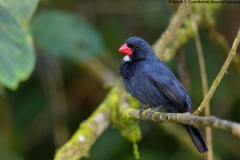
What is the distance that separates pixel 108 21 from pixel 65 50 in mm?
1380

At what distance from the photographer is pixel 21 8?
12.1ft

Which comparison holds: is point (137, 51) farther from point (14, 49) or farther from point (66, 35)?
point (66, 35)

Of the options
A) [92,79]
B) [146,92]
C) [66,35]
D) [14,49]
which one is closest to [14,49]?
[14,49]

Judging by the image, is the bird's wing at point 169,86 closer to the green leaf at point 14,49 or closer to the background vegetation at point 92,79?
the green leaf at point 14,49

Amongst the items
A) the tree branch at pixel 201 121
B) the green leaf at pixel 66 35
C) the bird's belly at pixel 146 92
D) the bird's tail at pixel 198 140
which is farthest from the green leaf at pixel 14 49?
the green leaf at pixel 66 35

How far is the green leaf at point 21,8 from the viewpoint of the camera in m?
3.65

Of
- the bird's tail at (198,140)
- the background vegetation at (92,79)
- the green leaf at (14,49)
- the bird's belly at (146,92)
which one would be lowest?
the background vegetation at (92,79)

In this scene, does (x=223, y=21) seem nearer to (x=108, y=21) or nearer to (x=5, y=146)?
(x=108, y=21)

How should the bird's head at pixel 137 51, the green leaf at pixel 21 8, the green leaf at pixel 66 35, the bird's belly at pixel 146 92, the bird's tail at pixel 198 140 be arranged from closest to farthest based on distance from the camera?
the bird's tail at pixel 198 140 < the green leaf at pixel 21 8 < the bird's belly at pixel 146 92 < the bird's head at pixel 137 51 < the green leaf at pixel 66 35

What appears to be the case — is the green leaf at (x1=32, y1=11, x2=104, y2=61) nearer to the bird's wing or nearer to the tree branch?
the bird's wing

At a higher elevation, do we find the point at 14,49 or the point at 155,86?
the point at 14,49

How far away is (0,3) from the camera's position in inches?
141

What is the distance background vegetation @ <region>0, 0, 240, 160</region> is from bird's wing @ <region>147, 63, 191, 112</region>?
117cm

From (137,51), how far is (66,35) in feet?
3.92
